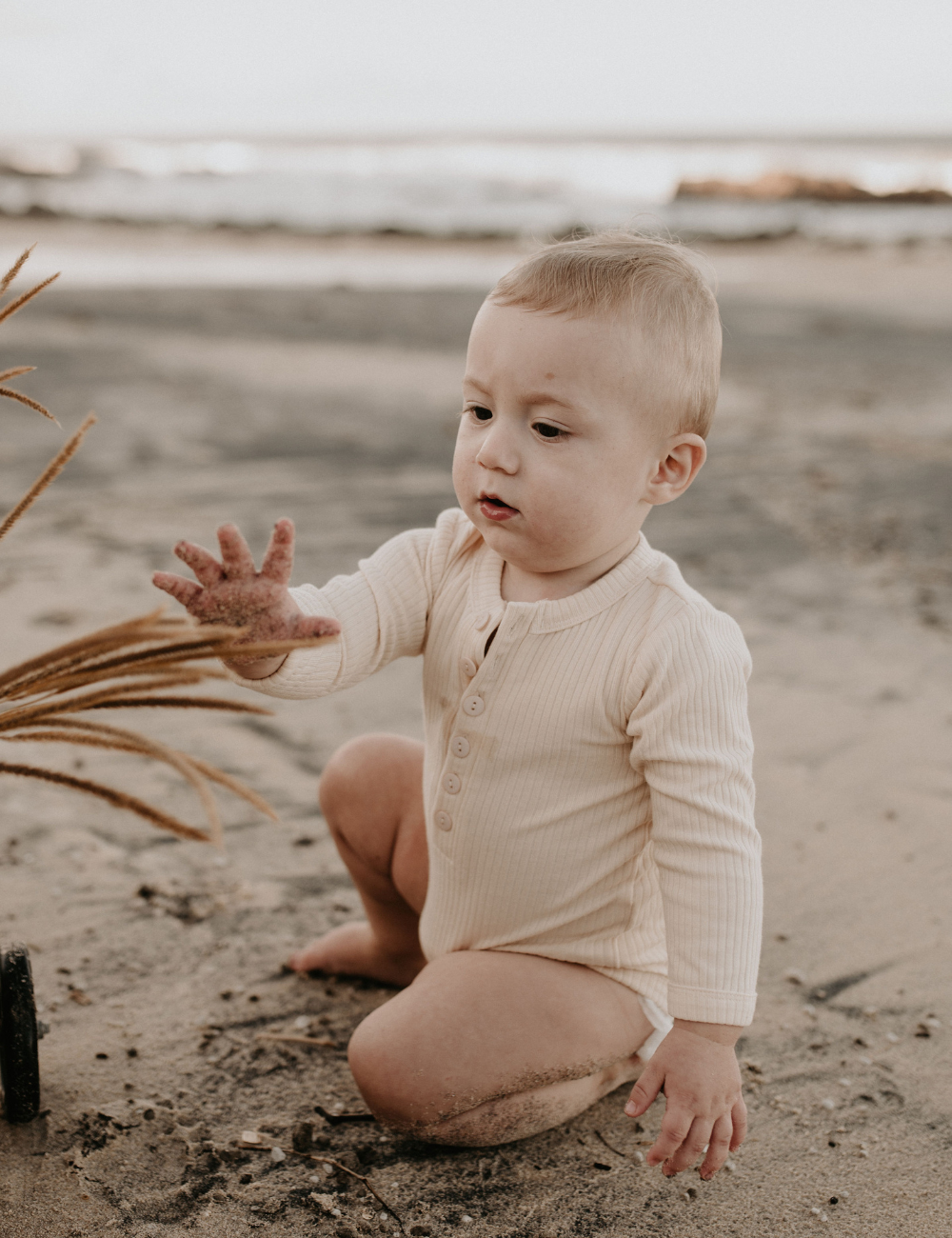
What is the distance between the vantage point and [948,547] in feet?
14.3

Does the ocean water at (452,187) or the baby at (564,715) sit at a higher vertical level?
the ocean water at (452,187)

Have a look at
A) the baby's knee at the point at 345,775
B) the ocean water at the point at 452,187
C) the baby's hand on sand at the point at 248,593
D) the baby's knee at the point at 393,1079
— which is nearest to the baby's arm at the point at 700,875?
the baby's knee at the point at 393,1079

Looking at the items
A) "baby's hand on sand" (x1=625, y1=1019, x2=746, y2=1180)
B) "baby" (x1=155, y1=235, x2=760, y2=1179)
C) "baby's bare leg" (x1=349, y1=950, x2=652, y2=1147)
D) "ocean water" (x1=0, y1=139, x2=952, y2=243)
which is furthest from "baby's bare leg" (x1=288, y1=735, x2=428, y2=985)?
"ocean water" (x1=0, y1=139, x2=952, y2=243)

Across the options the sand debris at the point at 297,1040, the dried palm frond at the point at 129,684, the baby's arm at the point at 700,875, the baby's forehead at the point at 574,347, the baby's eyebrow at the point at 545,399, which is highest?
the baby's forehead at the point at 574,347

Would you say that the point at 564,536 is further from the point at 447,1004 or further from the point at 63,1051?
the point at 63,1051

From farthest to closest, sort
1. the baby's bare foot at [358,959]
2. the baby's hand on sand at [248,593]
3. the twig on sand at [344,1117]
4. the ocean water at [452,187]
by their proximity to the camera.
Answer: the ocean water at [452,187], the baby's bare foot at [358,959], the twig on sand at [344,1117], the baby's hand on sand at [248,593]

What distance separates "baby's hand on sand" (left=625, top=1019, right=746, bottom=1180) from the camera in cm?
137

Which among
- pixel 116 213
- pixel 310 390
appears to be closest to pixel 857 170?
pixel 116 213

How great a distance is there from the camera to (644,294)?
1.44m

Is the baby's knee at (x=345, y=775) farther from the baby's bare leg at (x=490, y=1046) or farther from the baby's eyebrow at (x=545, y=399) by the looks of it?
the baby's eyebrow at (x=545, y=399)

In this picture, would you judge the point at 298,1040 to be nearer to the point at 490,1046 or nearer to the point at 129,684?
the point at 490,1046

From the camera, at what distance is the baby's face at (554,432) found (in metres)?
1.42

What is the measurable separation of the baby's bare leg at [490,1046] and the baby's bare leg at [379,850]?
272mm

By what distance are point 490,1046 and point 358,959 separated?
1.56ft
